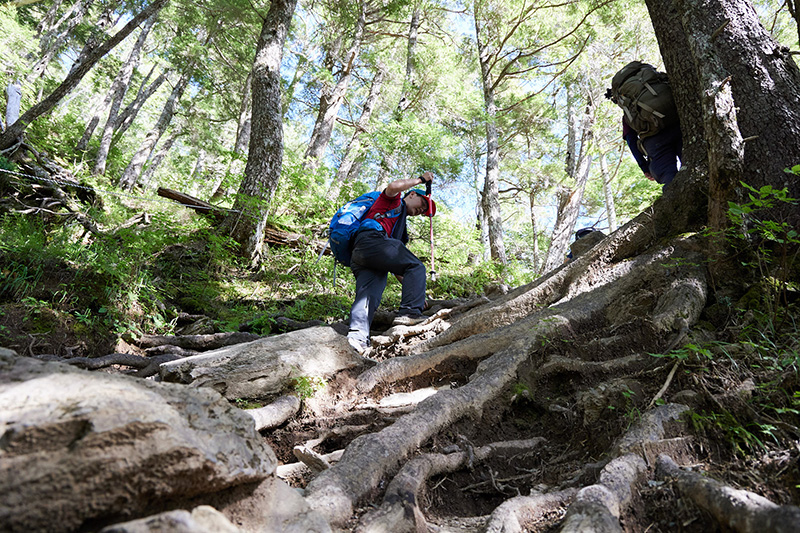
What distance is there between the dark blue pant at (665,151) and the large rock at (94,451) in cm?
528

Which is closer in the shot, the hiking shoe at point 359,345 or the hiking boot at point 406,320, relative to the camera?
the hiking shoe at point 359,345

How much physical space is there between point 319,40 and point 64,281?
14.6m

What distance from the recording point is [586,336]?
11.7ft

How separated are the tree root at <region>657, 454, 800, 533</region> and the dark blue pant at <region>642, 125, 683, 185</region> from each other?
4080 millimetres

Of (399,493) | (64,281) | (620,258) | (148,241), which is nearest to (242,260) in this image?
(148,241)

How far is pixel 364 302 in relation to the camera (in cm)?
525

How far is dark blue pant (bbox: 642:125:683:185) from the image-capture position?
4.87 metres

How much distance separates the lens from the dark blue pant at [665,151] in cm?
487

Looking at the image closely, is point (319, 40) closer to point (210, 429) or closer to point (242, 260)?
point (242, 260)

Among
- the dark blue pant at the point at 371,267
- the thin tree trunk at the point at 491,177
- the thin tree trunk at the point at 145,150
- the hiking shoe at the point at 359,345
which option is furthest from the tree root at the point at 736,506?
the thin tree trunk at the point at 145,150

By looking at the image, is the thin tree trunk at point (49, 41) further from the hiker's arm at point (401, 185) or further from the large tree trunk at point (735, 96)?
the large tree trunk at point (735, 96)

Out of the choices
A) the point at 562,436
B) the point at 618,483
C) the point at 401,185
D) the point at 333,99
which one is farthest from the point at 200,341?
the point at 333,99

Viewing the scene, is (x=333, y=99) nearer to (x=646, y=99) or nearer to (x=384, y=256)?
(x=384, y=256)

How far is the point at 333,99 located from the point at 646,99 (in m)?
11.3
